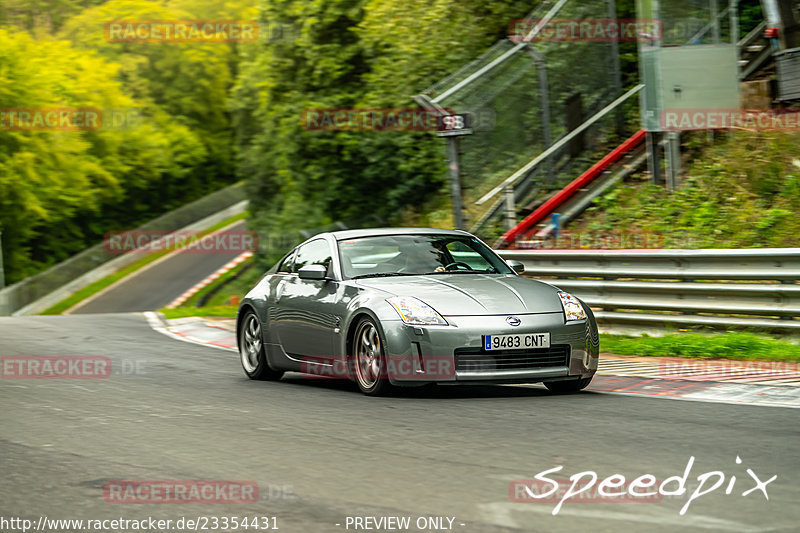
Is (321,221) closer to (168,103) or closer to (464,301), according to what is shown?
(464,301)

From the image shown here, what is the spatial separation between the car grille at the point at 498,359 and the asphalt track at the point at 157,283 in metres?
37.3

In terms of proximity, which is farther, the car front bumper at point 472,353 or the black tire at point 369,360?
the black tire at point 369,360

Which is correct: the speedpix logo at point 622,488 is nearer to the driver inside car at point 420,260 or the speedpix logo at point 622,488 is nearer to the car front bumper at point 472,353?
the car front bumper at point 472,353

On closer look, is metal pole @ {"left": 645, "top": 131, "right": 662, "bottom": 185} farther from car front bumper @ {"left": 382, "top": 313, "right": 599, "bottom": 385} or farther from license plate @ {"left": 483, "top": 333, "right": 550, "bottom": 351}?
license plate @ {"left": 483, "top": 333, "right": 550, "bottom": 351}

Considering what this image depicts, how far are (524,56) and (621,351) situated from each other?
24.5 ft

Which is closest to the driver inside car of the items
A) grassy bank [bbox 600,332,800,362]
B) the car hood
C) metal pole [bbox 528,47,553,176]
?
the car hood

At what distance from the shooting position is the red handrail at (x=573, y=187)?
54.7 ft

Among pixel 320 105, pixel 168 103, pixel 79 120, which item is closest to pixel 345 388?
pixel 320 105

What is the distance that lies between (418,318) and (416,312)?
0.22ft

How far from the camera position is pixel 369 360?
9172 millimetres

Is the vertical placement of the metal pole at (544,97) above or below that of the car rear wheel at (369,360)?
above

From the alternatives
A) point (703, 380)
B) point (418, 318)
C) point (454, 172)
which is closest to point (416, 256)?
point (418, 318)

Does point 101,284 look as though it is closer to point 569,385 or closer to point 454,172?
point 454,172

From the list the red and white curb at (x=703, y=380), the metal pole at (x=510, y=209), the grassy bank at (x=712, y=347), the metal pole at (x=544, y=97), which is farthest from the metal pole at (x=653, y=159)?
the red and white curb at (x=703, y=380)
